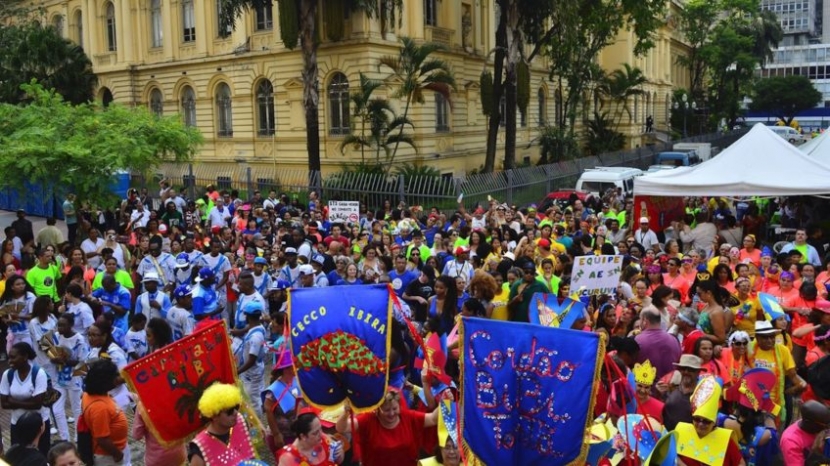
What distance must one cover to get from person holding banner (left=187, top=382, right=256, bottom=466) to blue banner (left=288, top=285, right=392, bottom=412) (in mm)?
503

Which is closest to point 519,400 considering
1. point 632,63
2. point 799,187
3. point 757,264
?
point 757,264

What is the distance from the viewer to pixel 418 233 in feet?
38.7

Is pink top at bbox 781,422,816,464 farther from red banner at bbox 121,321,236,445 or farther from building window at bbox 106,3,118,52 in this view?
building window at bbox 106,3,118,52

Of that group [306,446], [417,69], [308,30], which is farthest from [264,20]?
[306,446]

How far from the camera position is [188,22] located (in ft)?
107

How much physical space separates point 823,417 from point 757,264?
5.71m

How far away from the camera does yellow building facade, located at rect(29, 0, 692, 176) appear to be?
28.2 metres

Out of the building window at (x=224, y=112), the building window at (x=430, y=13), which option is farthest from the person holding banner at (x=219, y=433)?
the building window at (x=224, y=112)

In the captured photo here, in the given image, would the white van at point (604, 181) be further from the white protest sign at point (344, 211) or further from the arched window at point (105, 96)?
the arched window at point (105, 96)

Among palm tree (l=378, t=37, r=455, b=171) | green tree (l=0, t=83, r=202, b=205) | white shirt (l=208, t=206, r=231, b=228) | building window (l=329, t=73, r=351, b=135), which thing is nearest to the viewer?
green tree (l=0, t=83, r=202, b=205)

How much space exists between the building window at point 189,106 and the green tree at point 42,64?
4647 millimetres

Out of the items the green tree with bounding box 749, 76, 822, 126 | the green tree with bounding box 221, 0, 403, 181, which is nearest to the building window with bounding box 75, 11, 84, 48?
the green tree with bounding box 221, 0, 403, 181

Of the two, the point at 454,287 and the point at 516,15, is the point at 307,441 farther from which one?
the point at 516,15

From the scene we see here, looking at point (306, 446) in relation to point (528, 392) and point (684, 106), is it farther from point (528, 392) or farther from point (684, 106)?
point (684, 106)
